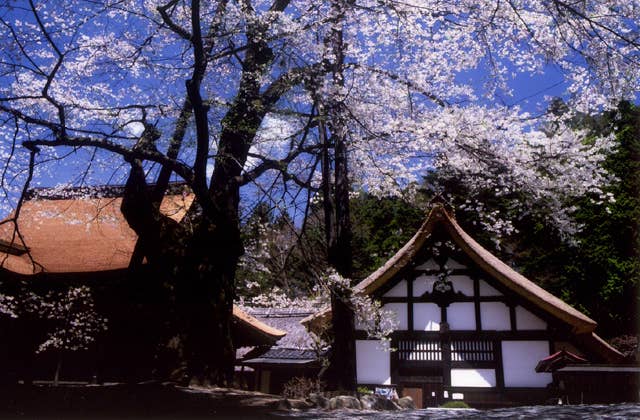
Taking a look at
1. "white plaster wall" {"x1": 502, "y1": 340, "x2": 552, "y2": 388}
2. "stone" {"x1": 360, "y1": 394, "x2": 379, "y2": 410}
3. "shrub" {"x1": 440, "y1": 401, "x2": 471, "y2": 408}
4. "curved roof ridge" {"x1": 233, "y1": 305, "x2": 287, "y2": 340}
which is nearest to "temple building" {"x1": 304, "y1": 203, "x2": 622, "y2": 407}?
"white plaster wall" {"x1": 502, "y1": 340, "x2": 552, "y2": 388}

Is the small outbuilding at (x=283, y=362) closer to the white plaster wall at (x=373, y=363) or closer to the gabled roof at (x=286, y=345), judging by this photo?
the gabled roof at (x=286, y=345)

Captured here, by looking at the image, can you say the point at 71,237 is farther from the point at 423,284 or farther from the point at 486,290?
the point at 486,290

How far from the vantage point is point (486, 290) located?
11.6m

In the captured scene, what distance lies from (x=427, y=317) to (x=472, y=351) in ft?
4.03

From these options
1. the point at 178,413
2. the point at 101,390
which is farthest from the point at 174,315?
the point at 178,413

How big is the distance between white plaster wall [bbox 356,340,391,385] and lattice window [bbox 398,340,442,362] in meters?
0.38

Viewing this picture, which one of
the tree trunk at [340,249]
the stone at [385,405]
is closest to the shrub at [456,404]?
the tree trunk at [340,249]

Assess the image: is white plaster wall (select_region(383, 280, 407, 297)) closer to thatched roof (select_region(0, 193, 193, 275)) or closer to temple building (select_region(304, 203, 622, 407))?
temple building (select_region(304, 203, 622, 407))

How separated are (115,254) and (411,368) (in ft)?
23.4

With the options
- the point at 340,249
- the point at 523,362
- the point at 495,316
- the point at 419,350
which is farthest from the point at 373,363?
the point at 340,249

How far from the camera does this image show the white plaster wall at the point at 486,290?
11.5 meters

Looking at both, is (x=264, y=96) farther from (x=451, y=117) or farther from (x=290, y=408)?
(x=290, y=408)

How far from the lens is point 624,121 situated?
23375 mm

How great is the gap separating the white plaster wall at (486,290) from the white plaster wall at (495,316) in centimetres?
21
